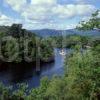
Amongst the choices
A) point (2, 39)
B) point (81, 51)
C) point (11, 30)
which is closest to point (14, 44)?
point (2, 39)

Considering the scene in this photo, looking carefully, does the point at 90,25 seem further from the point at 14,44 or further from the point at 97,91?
the point at 14,44

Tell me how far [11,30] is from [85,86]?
3542 inches

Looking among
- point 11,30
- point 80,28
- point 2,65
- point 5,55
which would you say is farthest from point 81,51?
point 11,30

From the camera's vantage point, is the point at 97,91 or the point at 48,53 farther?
the point at 48,53

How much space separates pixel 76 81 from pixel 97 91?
2.93 ft

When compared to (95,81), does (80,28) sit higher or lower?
higher

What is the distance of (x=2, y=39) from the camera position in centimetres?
8369

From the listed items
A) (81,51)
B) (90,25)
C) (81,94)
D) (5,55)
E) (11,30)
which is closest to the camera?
(90,25)

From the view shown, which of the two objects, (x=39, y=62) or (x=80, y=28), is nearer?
(x=80, y=28)

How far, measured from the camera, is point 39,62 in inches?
3029

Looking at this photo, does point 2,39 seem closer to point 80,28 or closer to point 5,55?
point 5,55

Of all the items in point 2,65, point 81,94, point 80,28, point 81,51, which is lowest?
point 2,65

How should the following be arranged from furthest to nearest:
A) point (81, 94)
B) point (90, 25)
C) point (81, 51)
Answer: point (81, 51), point (81, 94), point (90, 25)

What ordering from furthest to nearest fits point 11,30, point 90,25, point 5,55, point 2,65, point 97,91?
1. point 11,30
2. point 5,55
3. point 2,65
4. point 97,91
5. point 90,25
